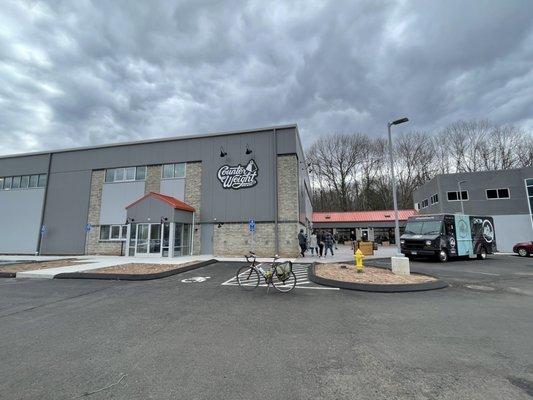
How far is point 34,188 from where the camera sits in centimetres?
2823

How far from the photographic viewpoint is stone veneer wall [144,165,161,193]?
24859mm

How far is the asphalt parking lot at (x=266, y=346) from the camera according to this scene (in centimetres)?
321

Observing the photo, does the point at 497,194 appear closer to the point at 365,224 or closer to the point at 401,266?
the point at 365,224

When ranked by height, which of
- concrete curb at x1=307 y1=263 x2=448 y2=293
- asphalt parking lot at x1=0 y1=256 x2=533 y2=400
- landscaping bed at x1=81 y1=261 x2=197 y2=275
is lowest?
asphalt parking lot at x1=0 y1=256 x2=533 y2=400

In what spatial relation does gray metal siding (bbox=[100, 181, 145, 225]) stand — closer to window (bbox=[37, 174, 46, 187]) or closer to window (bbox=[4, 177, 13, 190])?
window (bbox=[37, 174, 46, 187])

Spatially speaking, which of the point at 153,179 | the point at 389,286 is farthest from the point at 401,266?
the point at 153,179

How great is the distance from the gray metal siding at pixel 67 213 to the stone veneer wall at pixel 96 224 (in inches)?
19.3

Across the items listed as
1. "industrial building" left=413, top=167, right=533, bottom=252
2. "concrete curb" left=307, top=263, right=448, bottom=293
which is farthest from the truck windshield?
"industrial building" left=413, top=167, right=533, bottom=252

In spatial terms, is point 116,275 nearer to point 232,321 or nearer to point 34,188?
point 232,321

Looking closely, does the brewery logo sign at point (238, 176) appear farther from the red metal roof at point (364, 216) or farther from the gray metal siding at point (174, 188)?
the red metal roof at point (364, 216)

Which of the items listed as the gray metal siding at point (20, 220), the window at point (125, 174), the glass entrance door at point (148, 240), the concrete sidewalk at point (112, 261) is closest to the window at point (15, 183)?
the gray metal siding at point (20, 220)

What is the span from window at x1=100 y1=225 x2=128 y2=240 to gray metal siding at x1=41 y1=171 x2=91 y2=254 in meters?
1.90

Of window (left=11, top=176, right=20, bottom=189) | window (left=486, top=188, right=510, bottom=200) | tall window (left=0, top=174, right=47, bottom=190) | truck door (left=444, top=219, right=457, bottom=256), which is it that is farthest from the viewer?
window (left=486, top=188, right=510, bottom=200)

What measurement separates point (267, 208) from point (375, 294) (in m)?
14.2
